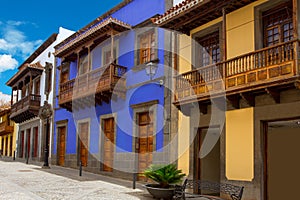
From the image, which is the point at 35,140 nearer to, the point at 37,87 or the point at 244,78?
the point at 37,87

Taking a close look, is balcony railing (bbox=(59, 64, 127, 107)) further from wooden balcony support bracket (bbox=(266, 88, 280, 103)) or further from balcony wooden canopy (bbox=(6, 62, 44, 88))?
balcony wooden canopy (bbox=(6, 62, 44, 88))

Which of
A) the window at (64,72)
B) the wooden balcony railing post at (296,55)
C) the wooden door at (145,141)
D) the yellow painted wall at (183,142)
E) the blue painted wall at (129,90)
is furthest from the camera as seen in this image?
the window at (64,72)

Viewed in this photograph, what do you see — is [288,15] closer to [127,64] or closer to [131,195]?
[131,195]

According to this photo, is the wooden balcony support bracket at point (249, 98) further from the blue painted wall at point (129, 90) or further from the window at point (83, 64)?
the window at point (83, 64)

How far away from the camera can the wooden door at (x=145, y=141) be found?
44.0 ft

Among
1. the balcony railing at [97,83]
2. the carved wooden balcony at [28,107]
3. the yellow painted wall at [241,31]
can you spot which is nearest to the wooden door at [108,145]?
the balcony railing at [97,83]

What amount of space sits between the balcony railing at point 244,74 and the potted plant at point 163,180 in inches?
Answer: 88.2

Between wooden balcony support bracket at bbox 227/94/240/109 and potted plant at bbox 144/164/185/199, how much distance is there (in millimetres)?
2424

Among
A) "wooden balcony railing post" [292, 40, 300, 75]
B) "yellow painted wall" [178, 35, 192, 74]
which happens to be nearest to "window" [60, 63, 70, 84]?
"yellow painted wall" [178, 35, 192, 74]

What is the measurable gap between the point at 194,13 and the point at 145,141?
5.41m

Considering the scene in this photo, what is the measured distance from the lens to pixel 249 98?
30.5 ft

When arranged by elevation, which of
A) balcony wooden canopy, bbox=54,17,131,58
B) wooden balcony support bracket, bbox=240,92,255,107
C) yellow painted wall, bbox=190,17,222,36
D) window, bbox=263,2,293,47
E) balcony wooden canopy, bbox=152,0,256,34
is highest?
balcony wooden canopy, bbox=54,17,131,58

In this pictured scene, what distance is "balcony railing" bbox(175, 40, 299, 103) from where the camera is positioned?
7.94 meters

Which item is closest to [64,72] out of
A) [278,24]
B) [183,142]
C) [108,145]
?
[108,145]
